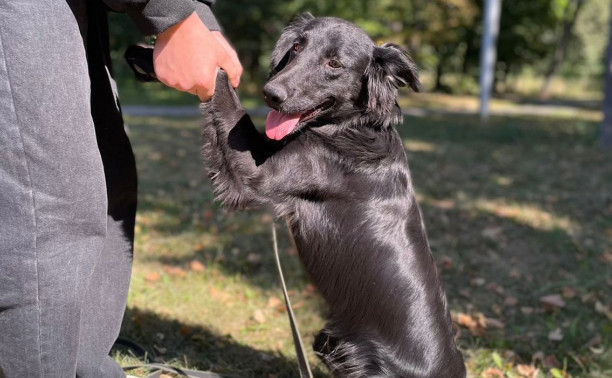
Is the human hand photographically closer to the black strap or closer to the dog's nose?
the dog's nose

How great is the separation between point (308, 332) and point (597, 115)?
14242 mm

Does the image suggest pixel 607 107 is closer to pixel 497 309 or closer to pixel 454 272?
pixel 454 272

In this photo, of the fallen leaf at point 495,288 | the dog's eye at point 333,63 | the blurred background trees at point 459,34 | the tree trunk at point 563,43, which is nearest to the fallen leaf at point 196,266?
the fallen leaf at point 495,288

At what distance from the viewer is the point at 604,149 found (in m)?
9.21

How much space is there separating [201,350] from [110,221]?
3.87ft

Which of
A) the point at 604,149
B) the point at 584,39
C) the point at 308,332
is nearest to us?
the point at 308,332

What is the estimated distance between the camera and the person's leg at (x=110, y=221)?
2139 millimetres

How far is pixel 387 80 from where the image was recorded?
246cm

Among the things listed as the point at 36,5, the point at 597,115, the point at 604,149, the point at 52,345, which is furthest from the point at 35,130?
the point at 597,115

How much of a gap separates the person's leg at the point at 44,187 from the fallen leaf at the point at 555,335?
9.56ft

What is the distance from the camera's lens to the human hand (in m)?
1.76

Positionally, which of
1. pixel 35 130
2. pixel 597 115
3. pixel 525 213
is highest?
pixel 35 130

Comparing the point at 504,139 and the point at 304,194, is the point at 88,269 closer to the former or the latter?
the point at 304,194

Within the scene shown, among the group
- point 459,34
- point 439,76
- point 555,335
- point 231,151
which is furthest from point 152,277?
point 459,34
